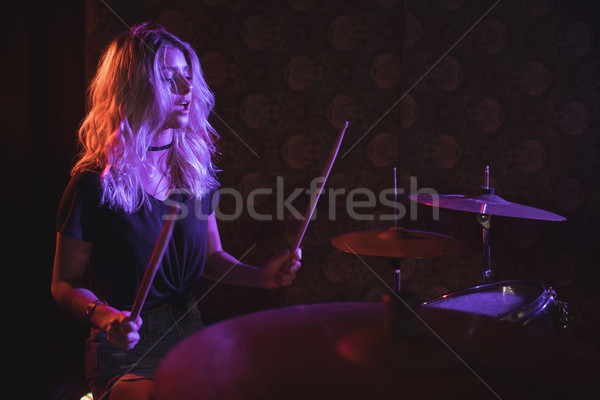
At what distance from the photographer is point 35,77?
1.97 meters

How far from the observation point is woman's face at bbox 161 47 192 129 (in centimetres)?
125

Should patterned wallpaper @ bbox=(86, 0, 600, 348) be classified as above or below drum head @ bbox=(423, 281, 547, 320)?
above

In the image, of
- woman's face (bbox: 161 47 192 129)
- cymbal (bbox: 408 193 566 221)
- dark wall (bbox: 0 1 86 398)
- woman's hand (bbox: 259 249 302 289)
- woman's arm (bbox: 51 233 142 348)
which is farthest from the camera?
dark wall (bbox: 0 1 86 398)

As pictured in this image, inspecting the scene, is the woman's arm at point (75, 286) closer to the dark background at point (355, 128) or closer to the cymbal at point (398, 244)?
the cymbal at point (398, 244)

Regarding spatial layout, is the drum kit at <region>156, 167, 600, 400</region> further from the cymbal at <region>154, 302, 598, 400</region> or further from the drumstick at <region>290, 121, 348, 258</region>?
the drumstick at <region>290, 121, 348, 258</region>

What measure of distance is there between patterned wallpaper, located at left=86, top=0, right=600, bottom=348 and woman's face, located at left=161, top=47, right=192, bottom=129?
2.69 ft

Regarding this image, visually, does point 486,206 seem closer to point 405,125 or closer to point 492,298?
point 492,298

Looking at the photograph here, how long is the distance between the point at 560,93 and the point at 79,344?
2796mm

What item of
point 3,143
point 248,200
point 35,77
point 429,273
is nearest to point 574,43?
point 429,273

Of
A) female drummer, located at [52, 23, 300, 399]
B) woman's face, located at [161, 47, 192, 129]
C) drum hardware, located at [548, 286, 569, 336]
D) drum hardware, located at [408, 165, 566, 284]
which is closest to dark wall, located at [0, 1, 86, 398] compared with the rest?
female drummer, located at [52, 23, 300, 399]

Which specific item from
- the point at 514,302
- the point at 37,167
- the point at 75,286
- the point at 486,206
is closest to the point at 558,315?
the point at 514,302

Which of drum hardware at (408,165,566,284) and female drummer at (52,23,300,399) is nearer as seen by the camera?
female drummer at (52,23,300,399)

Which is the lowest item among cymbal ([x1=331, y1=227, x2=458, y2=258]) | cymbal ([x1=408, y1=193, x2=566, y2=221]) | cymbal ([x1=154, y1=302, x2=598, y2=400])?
cymbal ([x1=331, y1=227, x2=458, y2=258])

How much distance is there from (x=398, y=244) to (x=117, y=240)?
2.78 ft
